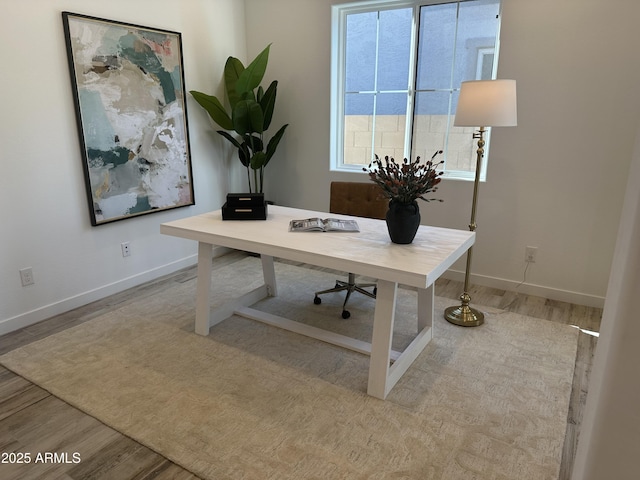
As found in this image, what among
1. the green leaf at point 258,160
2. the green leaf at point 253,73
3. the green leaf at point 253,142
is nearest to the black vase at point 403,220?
the green leaf at point 258,160

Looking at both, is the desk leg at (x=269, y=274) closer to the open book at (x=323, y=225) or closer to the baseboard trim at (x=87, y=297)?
the open book at (x=323, y=225)

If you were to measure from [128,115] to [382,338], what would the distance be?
A: 2.60 metres

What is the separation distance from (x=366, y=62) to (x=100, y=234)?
2692 millimetres

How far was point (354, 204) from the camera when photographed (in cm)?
323

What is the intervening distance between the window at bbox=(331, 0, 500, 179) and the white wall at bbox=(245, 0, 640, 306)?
0.20m

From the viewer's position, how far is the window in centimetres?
339

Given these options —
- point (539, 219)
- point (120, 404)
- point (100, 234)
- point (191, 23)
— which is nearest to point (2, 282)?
point (100, 234)

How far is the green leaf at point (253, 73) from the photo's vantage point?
3.89 m

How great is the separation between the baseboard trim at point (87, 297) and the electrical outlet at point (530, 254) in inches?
116

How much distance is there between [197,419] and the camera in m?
2.00

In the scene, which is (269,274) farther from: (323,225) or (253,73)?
(253,73)

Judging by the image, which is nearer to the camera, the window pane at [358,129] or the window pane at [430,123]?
the window pane at [430,123]

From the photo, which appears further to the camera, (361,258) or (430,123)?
(430,123)

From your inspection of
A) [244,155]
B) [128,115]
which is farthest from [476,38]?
[128,115]
